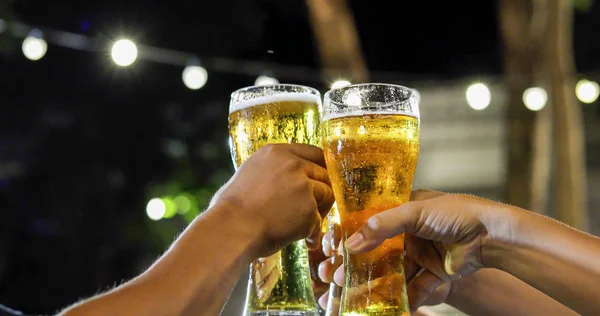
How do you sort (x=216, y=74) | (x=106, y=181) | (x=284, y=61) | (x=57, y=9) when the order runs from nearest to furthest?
(x=57, y=9)
(x=284, y=61)
(x=216, y=74)
(x=106, y=181)

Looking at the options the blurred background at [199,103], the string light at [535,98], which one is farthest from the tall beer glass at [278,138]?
the string light at [535,98]

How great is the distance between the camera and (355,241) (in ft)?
3.67

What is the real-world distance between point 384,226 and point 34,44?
4.17 meters

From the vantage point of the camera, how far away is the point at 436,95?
627 cm

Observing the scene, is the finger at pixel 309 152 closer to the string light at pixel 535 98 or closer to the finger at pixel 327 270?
the finger at pixel 327 270

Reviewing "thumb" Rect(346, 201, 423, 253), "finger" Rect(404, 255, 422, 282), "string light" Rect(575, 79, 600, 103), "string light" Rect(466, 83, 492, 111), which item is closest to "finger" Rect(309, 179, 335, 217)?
"thumb" Rect(346, 201, 423, 253)

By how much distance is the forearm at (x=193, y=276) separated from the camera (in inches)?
37.6

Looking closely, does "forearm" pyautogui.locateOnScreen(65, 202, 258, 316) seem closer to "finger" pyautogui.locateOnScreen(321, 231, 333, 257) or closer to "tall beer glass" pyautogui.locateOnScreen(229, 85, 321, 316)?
"tall beer glass" pyautogui.locateOnScreen(229, 85, 321, 316)

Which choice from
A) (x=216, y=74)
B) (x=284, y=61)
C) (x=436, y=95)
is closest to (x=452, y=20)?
(x=436, y=95)

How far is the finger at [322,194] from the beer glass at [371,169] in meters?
0.04

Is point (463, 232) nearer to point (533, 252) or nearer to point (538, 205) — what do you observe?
point (533, 252)

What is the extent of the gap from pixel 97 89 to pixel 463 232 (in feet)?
18.6

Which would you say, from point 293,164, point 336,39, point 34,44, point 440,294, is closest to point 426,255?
point 440,294

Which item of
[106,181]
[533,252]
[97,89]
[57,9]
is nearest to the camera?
[533,252]
